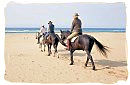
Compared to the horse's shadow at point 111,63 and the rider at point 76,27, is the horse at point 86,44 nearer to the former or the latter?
the rider at point 76,27

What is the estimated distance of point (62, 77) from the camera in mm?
5652

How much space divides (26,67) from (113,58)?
2.63 m

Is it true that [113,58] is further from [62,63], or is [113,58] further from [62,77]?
[62,77]

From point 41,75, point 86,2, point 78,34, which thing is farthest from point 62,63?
point 86,2

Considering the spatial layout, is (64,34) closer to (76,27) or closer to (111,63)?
(76,27)

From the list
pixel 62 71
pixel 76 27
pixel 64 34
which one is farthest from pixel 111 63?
pixel 62 71

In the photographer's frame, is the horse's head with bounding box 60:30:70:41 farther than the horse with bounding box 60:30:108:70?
Yes

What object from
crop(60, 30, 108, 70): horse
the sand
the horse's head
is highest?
the horse's head

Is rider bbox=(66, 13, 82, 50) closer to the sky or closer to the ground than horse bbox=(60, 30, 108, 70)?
closer to the sky

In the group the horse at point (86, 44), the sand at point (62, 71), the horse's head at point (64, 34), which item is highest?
the horse's head at point (64, 34)

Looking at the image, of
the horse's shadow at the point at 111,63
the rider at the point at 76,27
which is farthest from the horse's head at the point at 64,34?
the horse's shadow at the point at 111,63

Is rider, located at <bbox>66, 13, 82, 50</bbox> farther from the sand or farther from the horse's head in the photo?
the sand

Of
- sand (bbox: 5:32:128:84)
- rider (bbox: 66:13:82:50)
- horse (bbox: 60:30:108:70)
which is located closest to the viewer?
sand (bbox: 5:32:128:84)

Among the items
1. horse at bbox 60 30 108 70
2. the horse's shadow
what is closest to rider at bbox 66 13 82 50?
horse at bbox 60 30 108 70
